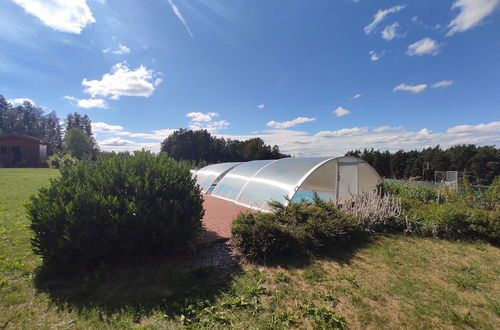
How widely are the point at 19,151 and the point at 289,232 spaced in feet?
117

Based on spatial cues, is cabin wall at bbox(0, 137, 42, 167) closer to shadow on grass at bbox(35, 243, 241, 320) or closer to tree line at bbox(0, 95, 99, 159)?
tree line at bbox(0, 95, 99, 159)

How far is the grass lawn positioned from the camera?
241 centimetres

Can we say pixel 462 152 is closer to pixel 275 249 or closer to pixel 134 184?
pixel 275 249

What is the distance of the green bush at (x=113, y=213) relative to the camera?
3160 mm

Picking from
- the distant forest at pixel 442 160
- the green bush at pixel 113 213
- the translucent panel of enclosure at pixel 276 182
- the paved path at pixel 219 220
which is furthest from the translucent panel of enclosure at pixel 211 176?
the distant forest at pixel 442 160

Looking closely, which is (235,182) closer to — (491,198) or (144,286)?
(144,286)

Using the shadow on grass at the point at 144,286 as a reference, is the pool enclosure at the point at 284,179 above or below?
above

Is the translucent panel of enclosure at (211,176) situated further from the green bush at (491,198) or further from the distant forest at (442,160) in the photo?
the distant forest at (442,160)

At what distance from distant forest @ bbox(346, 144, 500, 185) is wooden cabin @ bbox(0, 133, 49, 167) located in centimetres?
3899

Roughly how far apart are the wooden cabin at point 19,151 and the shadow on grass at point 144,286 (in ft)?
108

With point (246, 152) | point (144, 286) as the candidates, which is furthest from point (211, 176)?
point (246, 152)

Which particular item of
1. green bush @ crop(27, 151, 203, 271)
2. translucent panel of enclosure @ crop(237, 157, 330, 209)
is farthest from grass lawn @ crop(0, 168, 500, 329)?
translucent panel of enclosure @ crop(237, 157, 330, 209)

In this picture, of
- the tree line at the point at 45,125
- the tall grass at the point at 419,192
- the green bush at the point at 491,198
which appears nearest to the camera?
the green bush at the point at 491,198

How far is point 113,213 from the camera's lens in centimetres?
333
